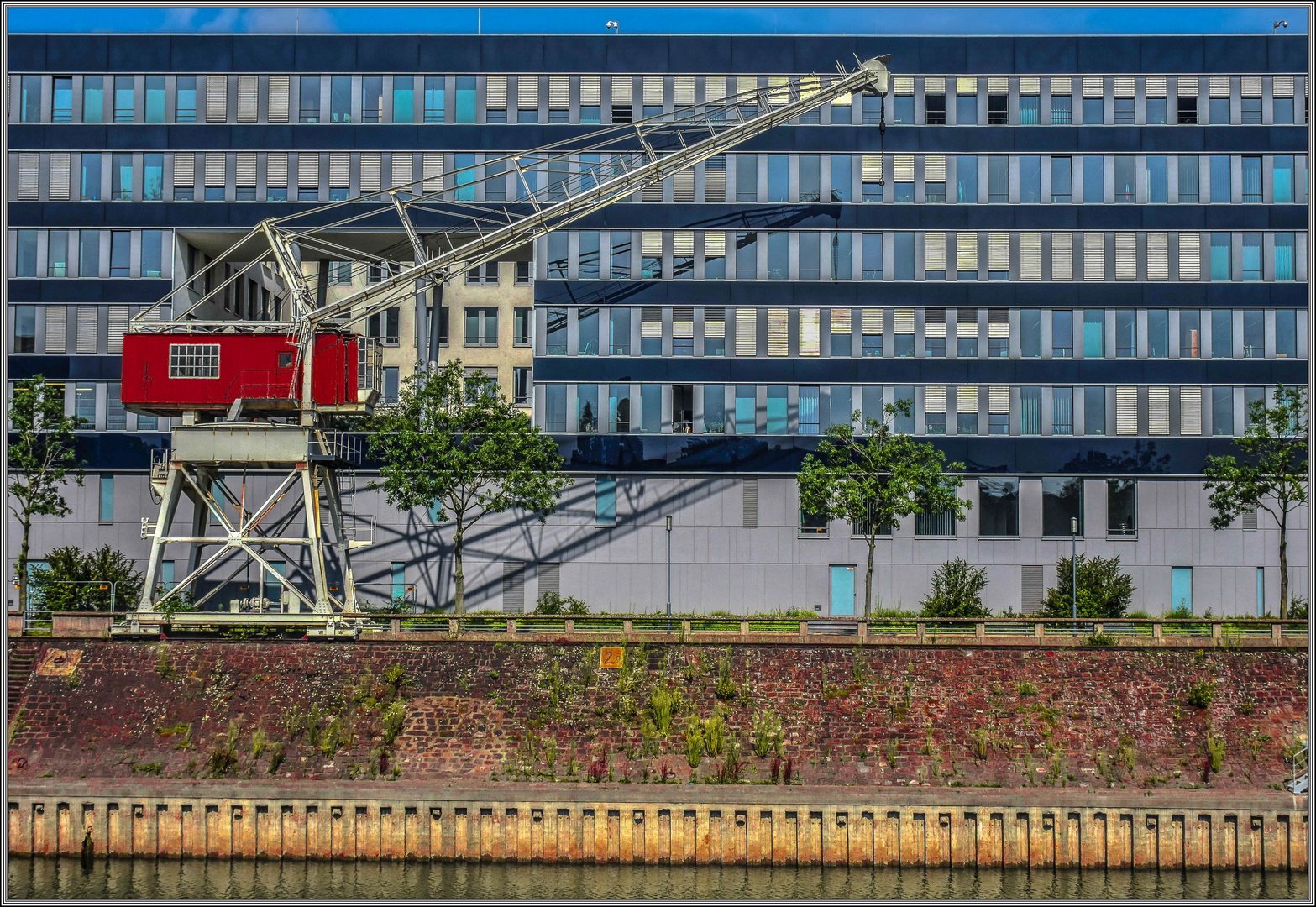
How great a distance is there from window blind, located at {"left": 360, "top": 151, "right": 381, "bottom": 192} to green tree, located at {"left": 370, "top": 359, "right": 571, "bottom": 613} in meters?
10.4

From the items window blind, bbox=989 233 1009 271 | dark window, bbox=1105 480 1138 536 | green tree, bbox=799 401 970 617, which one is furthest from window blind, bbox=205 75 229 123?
dark window, bbox=1105 480 1138 536

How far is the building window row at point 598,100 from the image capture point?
217 feet

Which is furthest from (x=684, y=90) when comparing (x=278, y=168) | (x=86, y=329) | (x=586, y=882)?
(x=586, y=882)

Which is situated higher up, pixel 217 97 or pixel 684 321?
pixel 217 97

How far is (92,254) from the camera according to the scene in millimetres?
66125

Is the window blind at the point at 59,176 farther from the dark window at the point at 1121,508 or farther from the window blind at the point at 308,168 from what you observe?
the dark window at the point at 1121,508

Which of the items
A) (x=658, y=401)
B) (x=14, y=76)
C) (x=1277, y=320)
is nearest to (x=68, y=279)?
(x=14, y=76)

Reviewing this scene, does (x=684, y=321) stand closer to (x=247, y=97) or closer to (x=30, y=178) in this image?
(x=247, y=97)

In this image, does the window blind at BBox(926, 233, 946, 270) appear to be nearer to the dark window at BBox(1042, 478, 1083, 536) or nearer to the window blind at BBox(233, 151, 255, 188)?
the dark window at BBox(1042, 478, 1083, 536)

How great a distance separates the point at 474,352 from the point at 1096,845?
3833cm

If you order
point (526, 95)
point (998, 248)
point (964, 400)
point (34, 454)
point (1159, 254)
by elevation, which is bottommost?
point (34, 454)

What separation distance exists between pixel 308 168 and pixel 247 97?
14.2ft

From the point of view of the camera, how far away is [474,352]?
226 ft

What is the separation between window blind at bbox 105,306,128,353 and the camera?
65.8m
